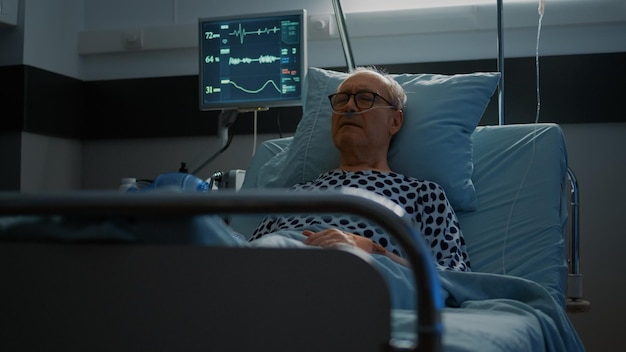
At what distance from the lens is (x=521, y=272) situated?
2012 mm

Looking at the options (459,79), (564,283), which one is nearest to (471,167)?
(459,79)

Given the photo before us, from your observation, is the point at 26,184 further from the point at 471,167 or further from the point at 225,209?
the point at 225,209

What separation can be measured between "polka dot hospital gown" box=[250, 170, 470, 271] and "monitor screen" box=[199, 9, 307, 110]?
673 millimetres

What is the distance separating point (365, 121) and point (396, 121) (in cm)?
13

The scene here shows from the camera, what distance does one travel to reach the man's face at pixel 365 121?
2234 millimetres

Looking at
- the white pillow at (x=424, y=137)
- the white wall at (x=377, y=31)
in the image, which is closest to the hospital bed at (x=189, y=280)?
the white pillow at (x=424, y=137)

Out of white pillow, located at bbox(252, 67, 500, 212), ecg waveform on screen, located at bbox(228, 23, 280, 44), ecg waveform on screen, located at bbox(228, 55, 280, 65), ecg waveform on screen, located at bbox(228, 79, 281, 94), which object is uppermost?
ecg waveform on screen, located at bbox(228, 23, 280, 44)

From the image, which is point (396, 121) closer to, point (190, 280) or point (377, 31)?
point (377, 31)

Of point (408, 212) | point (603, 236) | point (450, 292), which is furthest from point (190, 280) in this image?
point (603, 236)

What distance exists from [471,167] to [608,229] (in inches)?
38.0

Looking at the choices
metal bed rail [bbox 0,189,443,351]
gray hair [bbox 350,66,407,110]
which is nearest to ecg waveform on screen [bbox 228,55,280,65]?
gray hair [bbox 350,66,407,110]

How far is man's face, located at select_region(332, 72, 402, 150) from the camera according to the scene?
2234 millimetres

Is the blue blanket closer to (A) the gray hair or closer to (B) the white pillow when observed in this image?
(B) the white pillow

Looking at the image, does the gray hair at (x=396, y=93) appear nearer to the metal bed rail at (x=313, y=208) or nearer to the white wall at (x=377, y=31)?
the white wall at (x=377, y=31)
